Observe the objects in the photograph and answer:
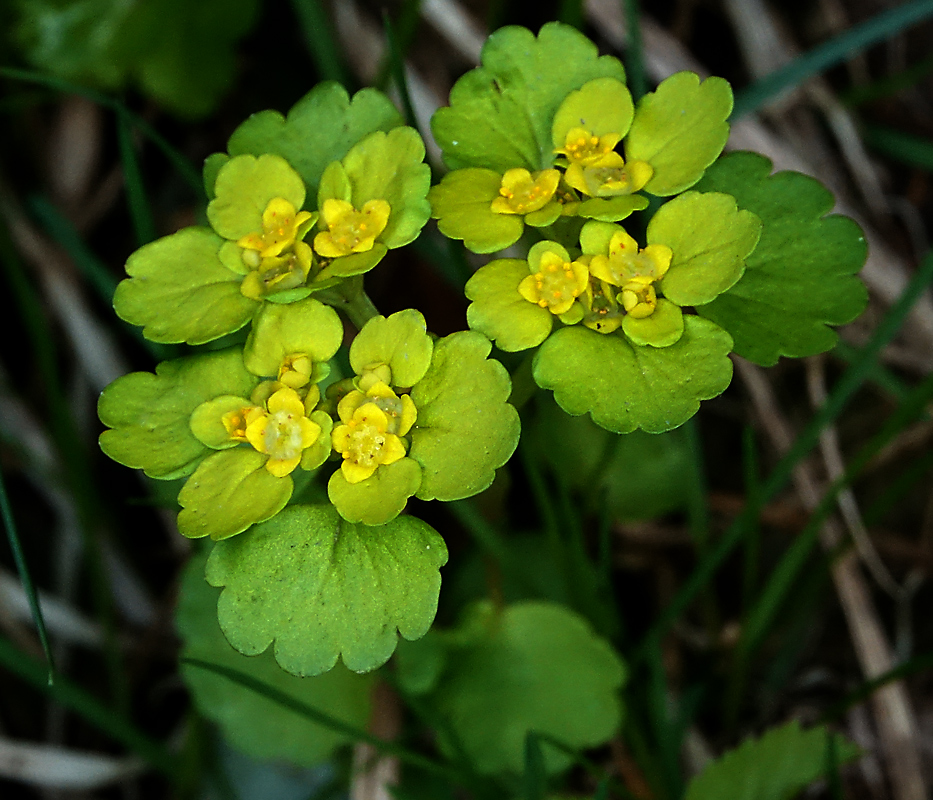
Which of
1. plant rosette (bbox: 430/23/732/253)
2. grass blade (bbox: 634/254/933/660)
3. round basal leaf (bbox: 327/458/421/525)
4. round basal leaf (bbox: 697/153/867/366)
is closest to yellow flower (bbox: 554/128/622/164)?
plant rosette (bbox: 430/23/732/253)

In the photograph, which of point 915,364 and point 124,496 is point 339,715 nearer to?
point 124,496

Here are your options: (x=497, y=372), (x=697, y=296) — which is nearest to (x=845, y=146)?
(x=697, y=296)

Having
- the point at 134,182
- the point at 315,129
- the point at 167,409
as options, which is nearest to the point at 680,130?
the point at 315,129

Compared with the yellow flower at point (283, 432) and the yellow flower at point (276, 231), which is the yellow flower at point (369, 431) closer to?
the yellow flower at point (283, 432)

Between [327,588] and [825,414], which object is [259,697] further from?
[825,414]

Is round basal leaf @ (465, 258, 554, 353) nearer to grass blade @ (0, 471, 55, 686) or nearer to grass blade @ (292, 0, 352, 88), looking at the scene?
grass blade @ (0, 471, 55, 686)
